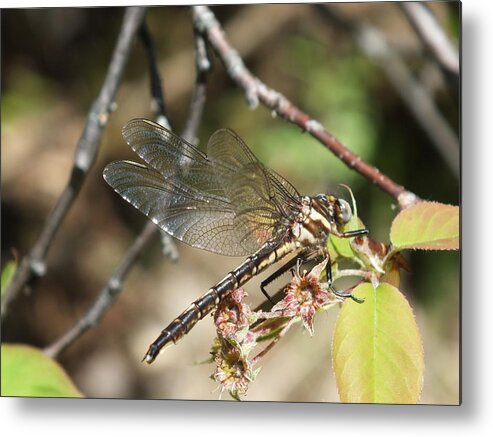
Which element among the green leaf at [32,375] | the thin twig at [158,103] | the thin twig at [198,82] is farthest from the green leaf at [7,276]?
the thin twig at [198,82]

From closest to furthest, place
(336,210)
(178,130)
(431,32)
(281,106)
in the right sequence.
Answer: (336,210)
(281,106)
(431,32)
(178,130)

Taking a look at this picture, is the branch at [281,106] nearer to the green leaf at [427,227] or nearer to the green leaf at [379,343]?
the green leaf at [427,227]

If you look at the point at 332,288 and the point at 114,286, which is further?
the point at 114,286

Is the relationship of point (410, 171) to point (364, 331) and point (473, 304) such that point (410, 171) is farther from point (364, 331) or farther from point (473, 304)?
point (364, 331)

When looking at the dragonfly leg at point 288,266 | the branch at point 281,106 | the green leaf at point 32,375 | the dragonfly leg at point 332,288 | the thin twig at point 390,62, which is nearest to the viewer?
the dragonfly leg at point 332,288

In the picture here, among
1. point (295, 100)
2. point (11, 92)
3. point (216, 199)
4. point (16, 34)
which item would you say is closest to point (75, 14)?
point (16, 34)

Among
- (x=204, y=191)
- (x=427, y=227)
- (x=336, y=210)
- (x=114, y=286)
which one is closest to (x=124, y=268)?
(x=114, y=286)

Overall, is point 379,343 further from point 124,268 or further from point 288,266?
point 124,268
